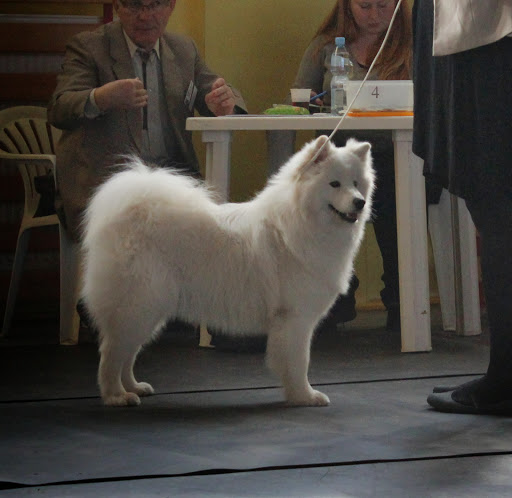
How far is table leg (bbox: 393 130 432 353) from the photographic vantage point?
344cm

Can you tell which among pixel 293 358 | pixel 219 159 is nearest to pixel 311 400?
pixel 293 358

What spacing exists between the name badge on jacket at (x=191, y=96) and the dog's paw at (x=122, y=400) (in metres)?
1.56

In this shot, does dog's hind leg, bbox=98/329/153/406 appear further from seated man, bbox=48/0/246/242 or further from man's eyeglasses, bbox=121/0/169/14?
man's eyeglasses, bbox=121/0/169/14

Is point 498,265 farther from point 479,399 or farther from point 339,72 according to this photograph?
point 339,72

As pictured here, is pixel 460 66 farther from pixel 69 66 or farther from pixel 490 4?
pixel 69 66

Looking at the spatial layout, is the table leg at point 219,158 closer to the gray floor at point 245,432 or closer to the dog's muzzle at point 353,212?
the gray floor at point 245,432

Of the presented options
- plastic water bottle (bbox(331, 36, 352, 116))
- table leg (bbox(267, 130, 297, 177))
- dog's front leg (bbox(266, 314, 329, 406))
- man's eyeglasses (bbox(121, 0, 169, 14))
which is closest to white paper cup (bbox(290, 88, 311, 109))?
plastic water bottle (bbox(331, 36, 352, 116))

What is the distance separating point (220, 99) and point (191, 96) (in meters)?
0.25

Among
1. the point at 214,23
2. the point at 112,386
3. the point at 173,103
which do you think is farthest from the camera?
the point at 214,23

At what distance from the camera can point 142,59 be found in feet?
12.8

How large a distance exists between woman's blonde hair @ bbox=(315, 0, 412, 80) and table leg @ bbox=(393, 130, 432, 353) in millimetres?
558

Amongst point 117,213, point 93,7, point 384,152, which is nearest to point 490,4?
point 117,213

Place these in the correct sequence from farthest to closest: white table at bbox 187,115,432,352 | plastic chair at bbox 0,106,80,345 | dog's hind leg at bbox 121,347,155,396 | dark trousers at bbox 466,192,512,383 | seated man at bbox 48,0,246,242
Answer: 1. plastic chair at bbox 0,106,80,345
2. seated man at bbox 48,0,246,242
3. white table at bbox 187,115,432,352
4. dog's hind leg at bbox 121,347,155,396
5. dark trousers at bbox 466,192,512,383

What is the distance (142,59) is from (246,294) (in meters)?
1.51
